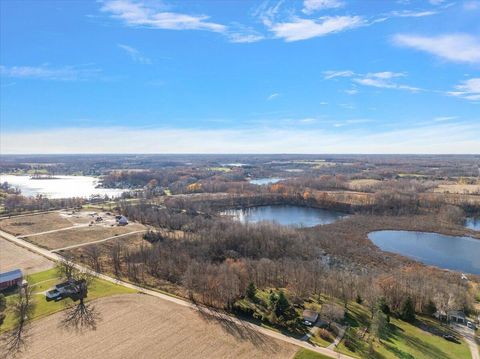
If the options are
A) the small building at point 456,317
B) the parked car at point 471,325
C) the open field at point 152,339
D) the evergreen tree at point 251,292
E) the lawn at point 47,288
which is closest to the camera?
the open field at point 152,339

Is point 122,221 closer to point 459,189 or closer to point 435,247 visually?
point 435,247

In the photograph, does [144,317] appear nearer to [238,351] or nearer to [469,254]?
[238,351]

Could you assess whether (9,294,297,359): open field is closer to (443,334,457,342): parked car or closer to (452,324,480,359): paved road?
(443,334,457,342): parked car

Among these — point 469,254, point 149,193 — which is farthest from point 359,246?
point 149,193

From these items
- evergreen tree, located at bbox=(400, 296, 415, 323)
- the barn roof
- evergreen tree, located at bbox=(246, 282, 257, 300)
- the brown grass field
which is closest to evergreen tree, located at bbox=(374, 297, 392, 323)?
evergreen tree, located at bbox=(400, 296, 415, 323)

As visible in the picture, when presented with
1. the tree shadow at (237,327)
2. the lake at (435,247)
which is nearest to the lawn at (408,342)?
the tree shadow at (237,327)

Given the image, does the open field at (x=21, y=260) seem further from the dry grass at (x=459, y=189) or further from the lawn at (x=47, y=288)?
the dry grass at (x=459, y=189)
